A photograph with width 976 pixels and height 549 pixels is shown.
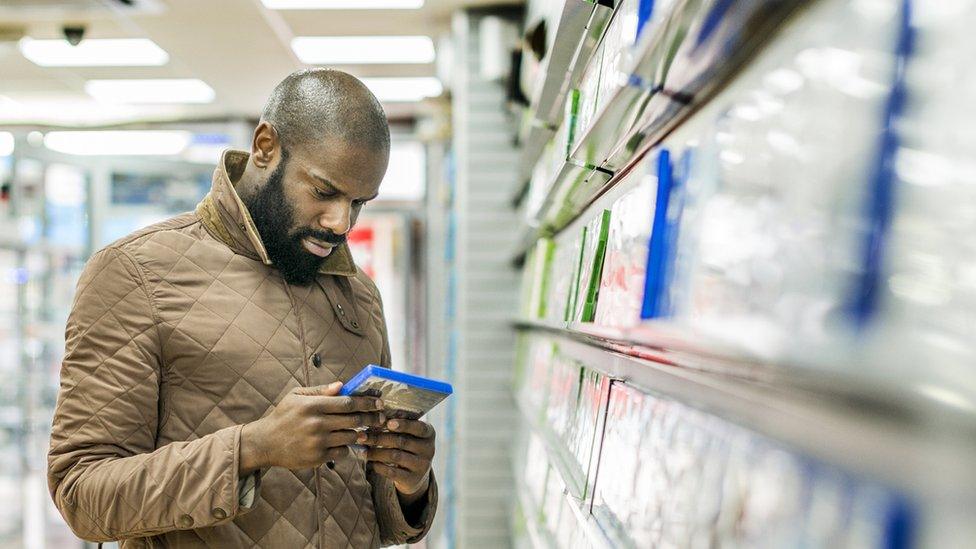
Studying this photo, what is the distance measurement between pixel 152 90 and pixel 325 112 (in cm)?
539

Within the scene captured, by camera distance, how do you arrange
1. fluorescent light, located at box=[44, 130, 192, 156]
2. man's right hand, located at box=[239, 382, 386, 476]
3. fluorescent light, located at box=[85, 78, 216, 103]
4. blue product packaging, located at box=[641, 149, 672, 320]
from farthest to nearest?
1. fluorescent light, located at box=[44, 130, 192, 156]
2. fluorescent light, located at box=[85, 78, 216, 103]
3. man's right hand, located at box=[239, 382, 386, 476]
4. blue product packaging, located at box=[641, 149, 672, 320]

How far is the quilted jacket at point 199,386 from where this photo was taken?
139cm

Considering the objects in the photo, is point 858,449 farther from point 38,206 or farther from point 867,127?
point 38,206

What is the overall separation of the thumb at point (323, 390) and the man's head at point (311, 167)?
0.34 meters

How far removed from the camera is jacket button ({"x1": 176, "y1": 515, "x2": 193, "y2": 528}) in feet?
4.57

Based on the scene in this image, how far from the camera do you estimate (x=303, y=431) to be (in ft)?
4.42

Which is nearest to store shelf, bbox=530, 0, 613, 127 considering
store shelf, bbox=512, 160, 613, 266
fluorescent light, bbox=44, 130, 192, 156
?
store shelf, bbox=512, 160, 613, 266

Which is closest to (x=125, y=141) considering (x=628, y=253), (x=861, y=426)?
(x=628, y=253)

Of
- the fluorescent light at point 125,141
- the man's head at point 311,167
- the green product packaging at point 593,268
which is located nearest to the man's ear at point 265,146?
the man's head at point 311,167

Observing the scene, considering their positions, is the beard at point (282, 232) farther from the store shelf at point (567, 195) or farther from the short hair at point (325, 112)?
the store shelf at point (567, 195)

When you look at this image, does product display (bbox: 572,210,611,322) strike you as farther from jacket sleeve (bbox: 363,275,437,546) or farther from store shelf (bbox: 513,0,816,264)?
jacket sleeve (bbox: 363,275,437,546)

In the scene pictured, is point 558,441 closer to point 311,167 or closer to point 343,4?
point 311,167

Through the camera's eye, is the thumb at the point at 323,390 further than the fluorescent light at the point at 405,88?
No

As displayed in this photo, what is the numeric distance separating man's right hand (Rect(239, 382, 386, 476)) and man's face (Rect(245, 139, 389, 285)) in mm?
353
